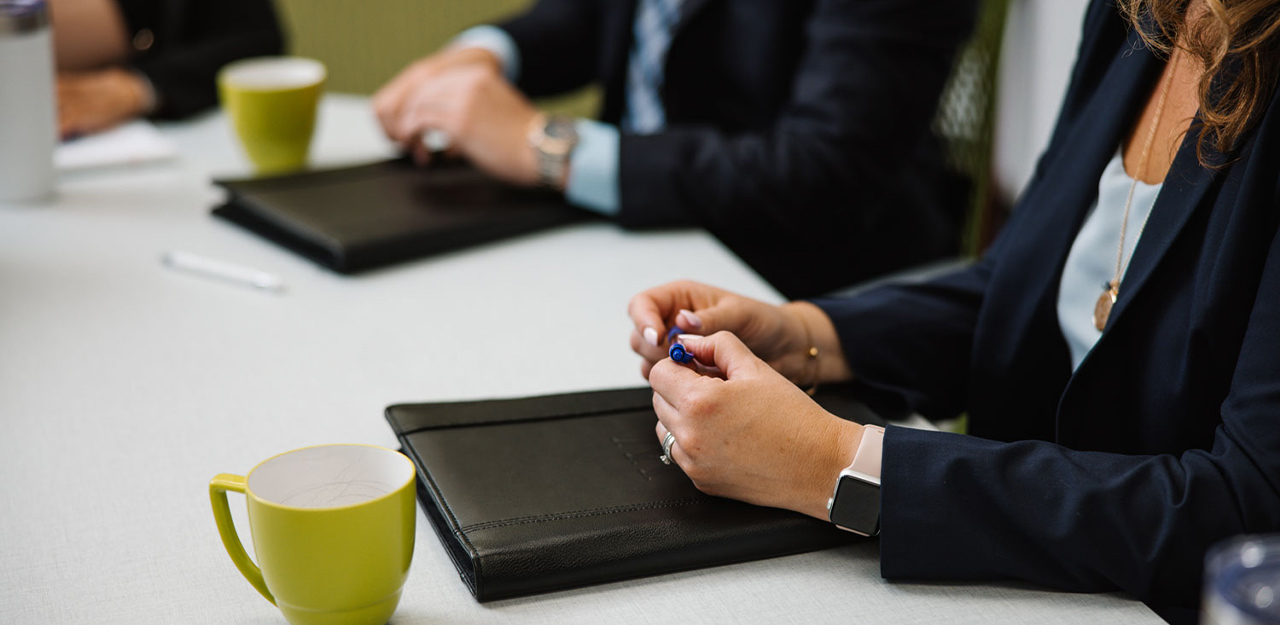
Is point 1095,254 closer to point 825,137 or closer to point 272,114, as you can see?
point 825,137

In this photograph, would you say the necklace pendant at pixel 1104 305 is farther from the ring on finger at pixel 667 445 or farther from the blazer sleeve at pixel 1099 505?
the ring on finger at pixel 667 445

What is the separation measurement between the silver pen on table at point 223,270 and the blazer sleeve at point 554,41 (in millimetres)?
676

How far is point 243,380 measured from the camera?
2.96 feet

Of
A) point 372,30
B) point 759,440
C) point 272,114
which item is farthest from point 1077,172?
point 372,30

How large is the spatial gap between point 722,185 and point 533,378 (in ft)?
1.46

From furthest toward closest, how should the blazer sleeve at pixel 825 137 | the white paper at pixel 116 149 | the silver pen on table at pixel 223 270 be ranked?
1. the white paper at pixel 116 149
2. the blazer sleeve at pixel 825 137
3. the silver pen on table at pixel 223 270

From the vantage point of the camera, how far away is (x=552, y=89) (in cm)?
175

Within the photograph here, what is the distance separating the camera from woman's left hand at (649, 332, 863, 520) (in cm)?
69

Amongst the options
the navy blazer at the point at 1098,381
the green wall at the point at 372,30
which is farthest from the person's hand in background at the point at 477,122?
the green wall at the point at 372,30

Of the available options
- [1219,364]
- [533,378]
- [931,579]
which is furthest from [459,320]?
[1219,364]

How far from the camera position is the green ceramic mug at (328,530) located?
57 cm

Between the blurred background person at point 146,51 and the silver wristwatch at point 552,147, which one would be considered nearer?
the silver wristwatch at point 552,147

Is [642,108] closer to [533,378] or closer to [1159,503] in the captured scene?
[533,378]

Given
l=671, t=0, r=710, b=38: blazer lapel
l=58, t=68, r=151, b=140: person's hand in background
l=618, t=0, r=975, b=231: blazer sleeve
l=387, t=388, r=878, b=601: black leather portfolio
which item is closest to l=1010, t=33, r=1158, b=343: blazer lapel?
l=387, t=388, r=878, b=601: black leather portfolio
